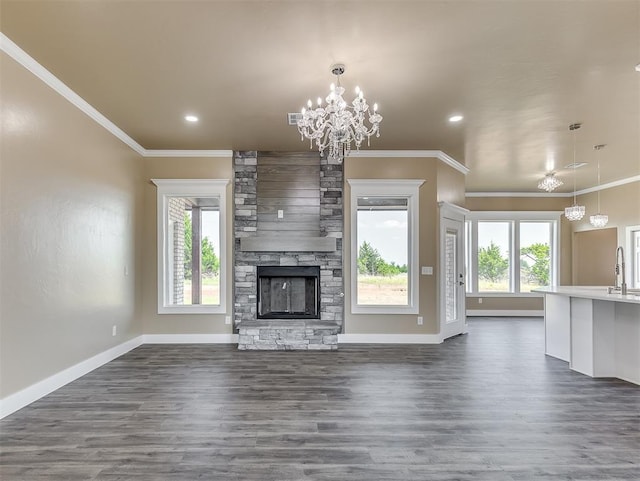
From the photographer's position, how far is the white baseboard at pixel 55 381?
9.44ft

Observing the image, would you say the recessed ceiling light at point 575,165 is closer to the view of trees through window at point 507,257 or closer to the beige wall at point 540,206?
the beige wall at point 540,206

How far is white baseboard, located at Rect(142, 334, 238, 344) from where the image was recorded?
536 cm

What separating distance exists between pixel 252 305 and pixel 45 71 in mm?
3672

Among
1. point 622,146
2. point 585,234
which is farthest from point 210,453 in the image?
point 585,234

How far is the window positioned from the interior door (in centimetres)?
352

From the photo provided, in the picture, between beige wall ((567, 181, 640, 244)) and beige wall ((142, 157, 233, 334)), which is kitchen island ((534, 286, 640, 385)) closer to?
beige wall ((567, 181, 640, 244))

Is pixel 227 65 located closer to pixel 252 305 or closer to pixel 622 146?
pixel 252 305

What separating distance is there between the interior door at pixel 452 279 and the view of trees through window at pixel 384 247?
64 centimetres

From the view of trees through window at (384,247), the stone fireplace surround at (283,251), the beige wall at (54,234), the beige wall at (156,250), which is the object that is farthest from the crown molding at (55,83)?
the view of trees through window at (384,247)

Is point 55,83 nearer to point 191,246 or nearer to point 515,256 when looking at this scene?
point 191,246

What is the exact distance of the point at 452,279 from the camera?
607cm

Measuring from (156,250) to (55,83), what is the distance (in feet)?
8.75

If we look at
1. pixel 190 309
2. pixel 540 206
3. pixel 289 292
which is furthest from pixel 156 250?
pixel 540 206

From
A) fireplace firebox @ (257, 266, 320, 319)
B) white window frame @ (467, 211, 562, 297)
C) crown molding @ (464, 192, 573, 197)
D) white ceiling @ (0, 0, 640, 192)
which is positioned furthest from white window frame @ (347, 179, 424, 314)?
crown molding @ (464, 192, 573, 197)
